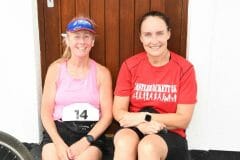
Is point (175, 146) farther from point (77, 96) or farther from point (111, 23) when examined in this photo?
point (111, 23)

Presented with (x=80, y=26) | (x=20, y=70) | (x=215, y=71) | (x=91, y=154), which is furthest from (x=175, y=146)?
(x=20, y=70)

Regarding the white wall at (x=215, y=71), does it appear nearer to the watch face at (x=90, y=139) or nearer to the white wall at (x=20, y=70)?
the watch face at (x=90, y=139)

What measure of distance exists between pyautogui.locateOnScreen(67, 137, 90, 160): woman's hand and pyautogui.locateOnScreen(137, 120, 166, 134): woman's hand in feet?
1.22

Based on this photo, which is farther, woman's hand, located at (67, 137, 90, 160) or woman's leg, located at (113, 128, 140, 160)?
woman's hand, located at (67, 137, 90, 160)

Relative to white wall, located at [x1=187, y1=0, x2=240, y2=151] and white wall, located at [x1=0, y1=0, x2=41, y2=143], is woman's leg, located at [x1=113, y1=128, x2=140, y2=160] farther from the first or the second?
white wall, located at [x1=0, y1=0, x2=41, y2=143]

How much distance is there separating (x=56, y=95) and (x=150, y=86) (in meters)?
0.66

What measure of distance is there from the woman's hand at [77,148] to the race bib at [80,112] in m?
0.18

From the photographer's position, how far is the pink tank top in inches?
101

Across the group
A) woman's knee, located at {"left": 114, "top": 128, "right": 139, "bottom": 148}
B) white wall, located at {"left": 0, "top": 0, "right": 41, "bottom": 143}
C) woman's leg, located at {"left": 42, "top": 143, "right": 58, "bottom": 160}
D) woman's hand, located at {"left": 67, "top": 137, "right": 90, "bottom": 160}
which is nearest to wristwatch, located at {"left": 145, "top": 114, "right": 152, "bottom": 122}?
woman's knee, located at {"left": 114, "top": 128, "right": 139, "bottom": 148}

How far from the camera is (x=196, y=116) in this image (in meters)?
2.70

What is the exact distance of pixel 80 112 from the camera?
2564 millimetres

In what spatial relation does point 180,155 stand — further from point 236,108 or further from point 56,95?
point 56,95

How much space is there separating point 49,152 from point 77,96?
1.39 ft

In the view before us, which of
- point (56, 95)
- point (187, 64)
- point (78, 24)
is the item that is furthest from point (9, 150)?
point (187, 64)
